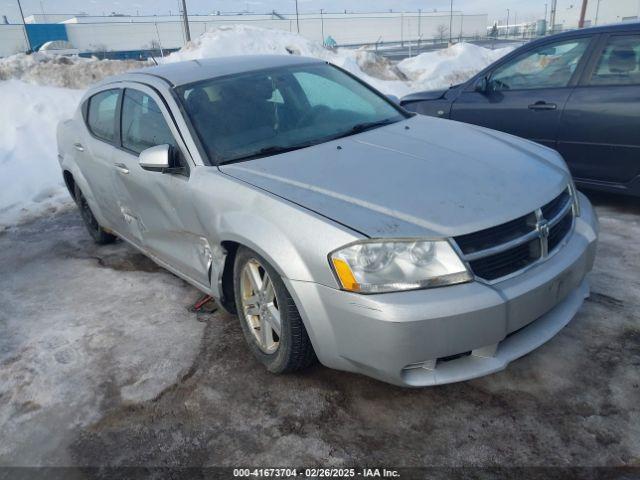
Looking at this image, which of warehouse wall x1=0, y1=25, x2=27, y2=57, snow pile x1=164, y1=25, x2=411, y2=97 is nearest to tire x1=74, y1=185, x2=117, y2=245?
snow pile x1=164, y1=25, x2=411, y2=97

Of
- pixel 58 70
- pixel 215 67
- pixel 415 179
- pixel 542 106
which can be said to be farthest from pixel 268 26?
pixel 415 179

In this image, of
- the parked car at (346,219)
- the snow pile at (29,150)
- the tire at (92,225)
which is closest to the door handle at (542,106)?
the parked car at (346,219)

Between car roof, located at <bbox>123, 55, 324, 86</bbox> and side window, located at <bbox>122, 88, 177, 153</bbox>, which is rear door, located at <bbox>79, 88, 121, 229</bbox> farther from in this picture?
car roof, located at <bbox>123, 55, 324, 86</bbox>

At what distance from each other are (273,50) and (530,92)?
14.9m

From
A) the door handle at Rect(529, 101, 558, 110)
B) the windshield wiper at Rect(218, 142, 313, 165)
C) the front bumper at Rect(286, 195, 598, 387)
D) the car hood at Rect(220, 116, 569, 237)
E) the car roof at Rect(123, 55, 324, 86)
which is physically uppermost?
the car roof at Rect(123, 55, 324, 86)

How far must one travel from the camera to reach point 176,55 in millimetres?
17188

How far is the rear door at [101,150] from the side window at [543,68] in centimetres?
362

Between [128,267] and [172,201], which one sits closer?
[172,201]

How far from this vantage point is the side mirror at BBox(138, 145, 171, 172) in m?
3.03

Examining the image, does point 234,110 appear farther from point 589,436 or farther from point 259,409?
point 589,436

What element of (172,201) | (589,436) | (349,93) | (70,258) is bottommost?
(70,258)

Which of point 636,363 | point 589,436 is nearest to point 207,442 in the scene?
point 589,436

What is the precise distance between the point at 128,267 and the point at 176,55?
1432 centimetres

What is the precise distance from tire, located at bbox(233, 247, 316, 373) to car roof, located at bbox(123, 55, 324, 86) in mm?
1411
